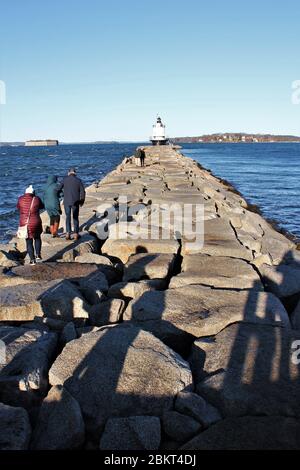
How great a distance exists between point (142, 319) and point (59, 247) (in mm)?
3018

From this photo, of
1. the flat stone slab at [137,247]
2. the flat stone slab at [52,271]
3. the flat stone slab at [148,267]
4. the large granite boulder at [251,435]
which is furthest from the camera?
the flat stone slab at [137,247]

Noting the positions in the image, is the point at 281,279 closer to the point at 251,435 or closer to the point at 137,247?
the point at 137,247

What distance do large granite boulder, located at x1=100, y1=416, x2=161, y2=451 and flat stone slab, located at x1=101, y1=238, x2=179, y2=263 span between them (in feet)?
12.4

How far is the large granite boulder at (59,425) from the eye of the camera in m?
2.55

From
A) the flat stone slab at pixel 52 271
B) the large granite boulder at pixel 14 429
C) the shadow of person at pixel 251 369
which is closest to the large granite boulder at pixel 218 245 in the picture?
the flat stone slab at pixel 52 271

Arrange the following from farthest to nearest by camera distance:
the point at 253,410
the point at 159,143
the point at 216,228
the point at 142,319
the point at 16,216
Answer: the point at 159,143, the point at 16,216, the point at 216,228, the point at 142,319, the point at 253,410

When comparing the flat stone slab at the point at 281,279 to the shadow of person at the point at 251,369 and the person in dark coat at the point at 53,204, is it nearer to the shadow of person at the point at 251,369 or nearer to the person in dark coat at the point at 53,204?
the shadow of person at the point at 251,369

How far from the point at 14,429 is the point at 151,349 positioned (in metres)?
1.20

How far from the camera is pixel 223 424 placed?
261cm

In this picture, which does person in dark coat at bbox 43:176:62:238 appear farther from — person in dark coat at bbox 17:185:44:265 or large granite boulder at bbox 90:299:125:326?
large granite boulder at bbox 90:299:125:326

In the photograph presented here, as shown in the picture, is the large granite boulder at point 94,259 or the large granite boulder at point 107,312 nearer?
the large granite boulder at point 107,312
